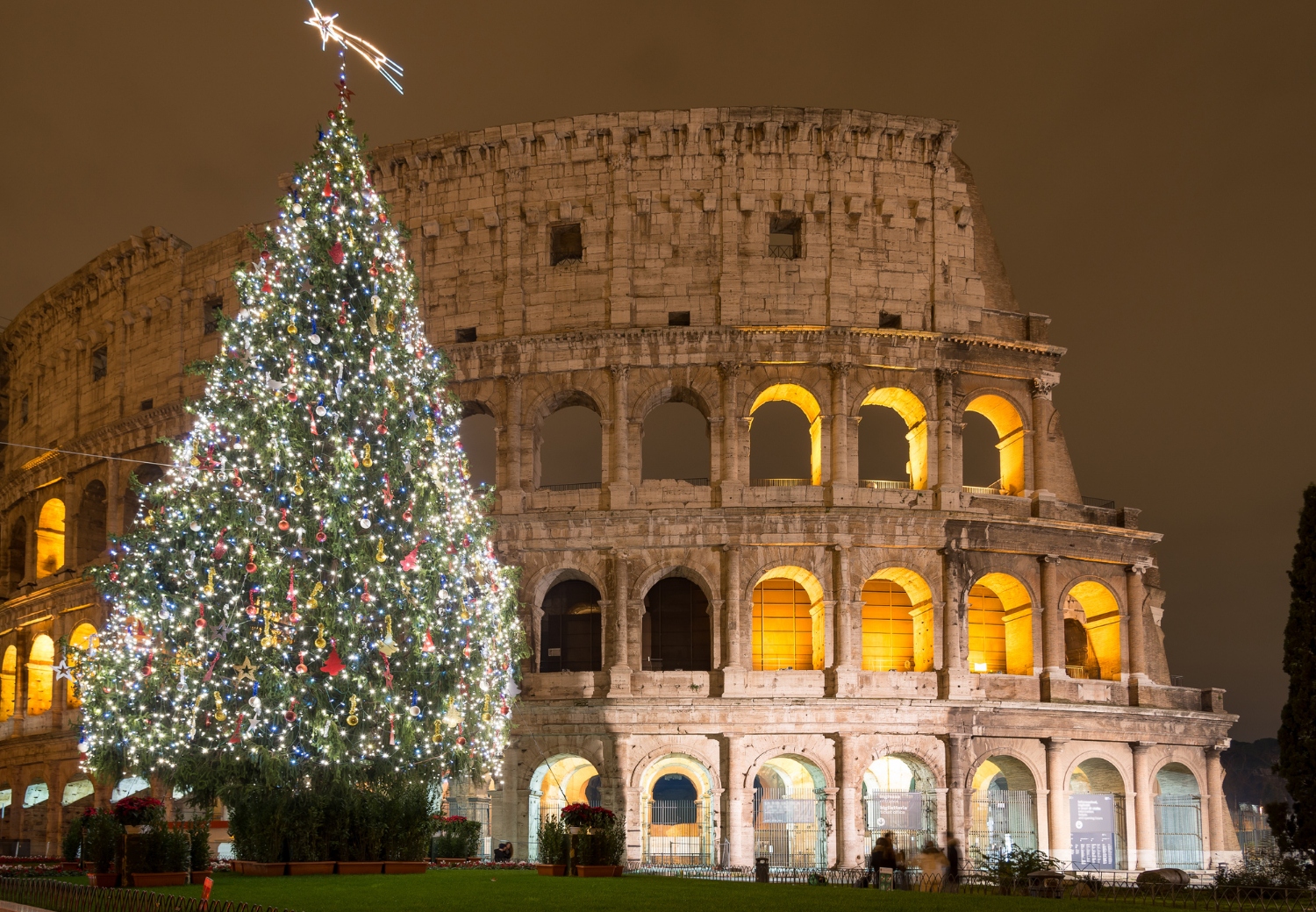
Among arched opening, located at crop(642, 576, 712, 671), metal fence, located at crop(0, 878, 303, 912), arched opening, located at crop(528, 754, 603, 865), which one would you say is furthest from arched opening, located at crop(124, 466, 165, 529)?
metal fence, located at crop(0, 878, 303, 912)

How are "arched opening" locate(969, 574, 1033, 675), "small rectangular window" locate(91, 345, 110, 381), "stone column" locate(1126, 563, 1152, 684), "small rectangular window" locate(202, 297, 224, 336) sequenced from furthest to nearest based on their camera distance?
"small rectangular window" locate(91, 345, 110, 381) → "small rectangular window" locate(202, 297, 224, 336) → "stone column" locate(1126, 563, 1152, 684) → "arched opening" locate(969, 574, 1033, 675)

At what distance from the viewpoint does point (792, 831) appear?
28172 mm

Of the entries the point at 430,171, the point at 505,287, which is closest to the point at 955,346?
the point at 505,287

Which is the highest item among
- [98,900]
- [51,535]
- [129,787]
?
[51,535]

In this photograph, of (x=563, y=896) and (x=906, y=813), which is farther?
(x=906, y=813)

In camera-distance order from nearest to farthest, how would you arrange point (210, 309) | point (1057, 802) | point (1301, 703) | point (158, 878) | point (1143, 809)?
point (158, 878) < point (1301, 703) < point (1057, 802) < point (1143, 809) < point (210, 309)

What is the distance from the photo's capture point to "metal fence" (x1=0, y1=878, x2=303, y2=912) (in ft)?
33.3

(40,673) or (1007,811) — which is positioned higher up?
(40,673)

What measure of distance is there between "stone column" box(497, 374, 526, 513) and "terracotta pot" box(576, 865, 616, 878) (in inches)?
421

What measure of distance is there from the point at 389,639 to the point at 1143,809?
18.5 m

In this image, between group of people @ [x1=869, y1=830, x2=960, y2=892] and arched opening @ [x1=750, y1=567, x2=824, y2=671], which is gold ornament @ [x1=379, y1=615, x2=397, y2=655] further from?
arched opening @ [x1=750, y1=567, x2=824, y2=671]

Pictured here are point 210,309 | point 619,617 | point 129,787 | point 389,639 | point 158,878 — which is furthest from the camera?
point 210,309

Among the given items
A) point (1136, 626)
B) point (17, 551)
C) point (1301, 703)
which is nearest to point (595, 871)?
point (1301, 703)

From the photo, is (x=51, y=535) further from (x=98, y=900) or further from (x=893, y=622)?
(x=98, y=900)
